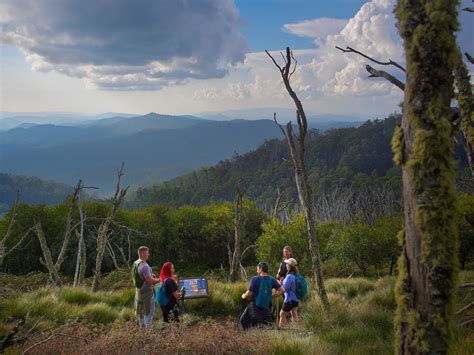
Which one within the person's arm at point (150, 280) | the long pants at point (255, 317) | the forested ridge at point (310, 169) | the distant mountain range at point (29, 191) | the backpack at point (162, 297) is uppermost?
the person's arm at point (150, 280)

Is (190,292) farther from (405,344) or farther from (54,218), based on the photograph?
(54,218)

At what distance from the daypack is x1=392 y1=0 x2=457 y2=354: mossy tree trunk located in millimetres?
4922

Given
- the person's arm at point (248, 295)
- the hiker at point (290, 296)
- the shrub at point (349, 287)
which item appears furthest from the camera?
the shrub at point (349, 287)

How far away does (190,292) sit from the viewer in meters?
8.95

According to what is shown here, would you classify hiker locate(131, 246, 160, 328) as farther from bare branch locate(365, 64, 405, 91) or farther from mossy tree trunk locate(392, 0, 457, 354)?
mossy tree trunk locate(392, 0, 457, 354)

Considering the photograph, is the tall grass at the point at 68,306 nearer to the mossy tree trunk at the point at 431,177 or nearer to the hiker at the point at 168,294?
the hiker at the point at 168,294

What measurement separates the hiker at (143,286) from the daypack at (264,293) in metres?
1.94

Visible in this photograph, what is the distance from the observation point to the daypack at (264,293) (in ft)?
26.4

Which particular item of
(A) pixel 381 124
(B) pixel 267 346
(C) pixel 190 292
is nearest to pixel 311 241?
(C) pixel 190 292

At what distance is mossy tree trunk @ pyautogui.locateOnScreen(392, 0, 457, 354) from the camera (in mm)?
3123

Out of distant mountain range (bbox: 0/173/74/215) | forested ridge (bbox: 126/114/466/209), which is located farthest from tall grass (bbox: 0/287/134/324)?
distant mountain range (bbox: 0/173/74/215)

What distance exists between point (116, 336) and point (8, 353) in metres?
1.16

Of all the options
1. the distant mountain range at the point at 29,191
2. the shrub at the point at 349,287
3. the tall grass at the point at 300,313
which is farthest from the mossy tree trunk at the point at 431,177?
the distant mountain range at the point at 29,191

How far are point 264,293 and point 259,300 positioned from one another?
0.16 metres
